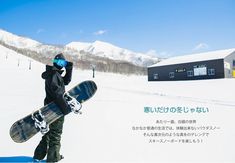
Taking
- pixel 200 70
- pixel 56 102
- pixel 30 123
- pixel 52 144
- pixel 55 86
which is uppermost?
pixel 200 70

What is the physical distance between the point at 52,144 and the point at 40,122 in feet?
1.38

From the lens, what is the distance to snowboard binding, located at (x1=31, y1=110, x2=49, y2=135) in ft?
12.8

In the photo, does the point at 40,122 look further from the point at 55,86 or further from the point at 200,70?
the point at 200,70

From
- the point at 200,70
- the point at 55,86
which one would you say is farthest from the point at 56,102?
the point at 200,70

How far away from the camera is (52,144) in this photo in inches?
154

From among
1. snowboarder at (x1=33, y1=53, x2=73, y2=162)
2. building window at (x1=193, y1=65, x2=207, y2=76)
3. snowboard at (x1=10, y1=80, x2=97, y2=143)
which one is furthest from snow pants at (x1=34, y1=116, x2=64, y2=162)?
building window at (x1=193, y1=65, x2=207, y2=76)

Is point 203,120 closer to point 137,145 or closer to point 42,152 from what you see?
point 137,145

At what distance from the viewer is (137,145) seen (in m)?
5.25

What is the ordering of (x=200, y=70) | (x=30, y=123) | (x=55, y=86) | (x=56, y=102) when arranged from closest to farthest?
(x=55, y=86) → (x=56, y=102) → (x=30, y=123) → (x=200, y=70)

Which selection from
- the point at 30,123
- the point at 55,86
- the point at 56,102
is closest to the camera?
the point at 55,86

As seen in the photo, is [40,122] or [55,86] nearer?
[55,86]

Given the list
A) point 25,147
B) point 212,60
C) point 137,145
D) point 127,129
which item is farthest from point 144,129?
point 212,60

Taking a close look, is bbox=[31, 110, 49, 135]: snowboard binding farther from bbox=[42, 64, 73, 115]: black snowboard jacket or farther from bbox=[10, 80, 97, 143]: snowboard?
bbox=[42, 64, 73, 115]: black snowboard jacket

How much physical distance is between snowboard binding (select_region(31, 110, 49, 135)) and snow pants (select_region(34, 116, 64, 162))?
0.10 m
